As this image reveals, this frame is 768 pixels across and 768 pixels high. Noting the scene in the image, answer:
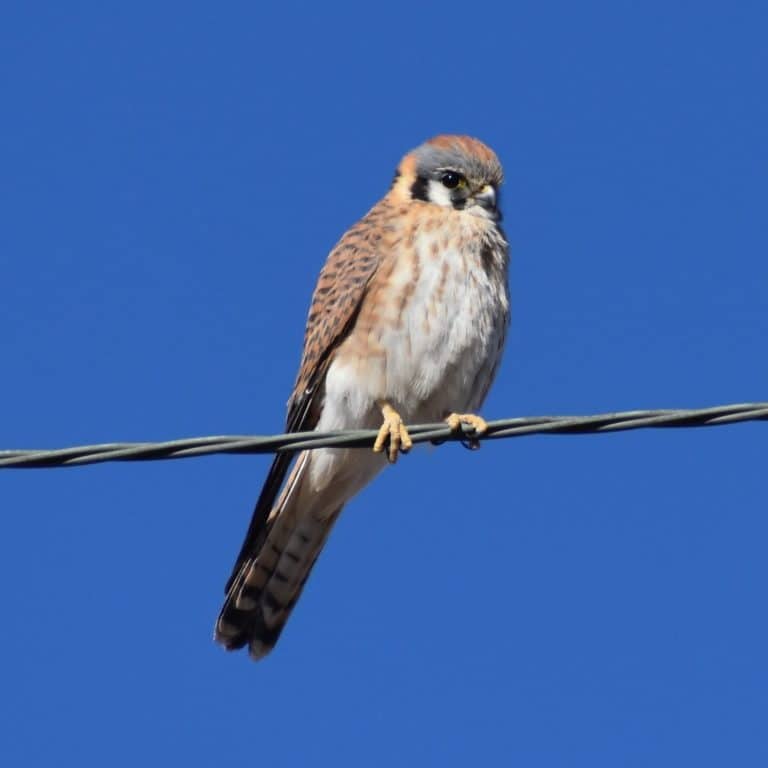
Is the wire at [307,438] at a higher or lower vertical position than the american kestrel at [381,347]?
lower

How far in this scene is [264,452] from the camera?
3.37 meters

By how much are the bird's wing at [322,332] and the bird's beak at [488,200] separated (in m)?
0.36

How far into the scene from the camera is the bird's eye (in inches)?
222

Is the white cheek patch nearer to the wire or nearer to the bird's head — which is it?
the bird's head

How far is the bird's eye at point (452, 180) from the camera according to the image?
18.5ft

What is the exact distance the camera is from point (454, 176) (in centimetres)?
568

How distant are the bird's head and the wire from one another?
2127mm

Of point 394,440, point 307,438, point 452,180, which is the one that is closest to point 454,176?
point 452,180

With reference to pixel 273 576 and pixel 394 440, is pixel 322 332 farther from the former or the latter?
pixel 273 576

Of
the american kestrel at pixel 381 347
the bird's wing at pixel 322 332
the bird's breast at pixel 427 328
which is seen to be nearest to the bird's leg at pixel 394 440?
the american kestrel at pixel 381 347

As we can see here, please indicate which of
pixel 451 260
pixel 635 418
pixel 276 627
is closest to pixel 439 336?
pixel 451 260

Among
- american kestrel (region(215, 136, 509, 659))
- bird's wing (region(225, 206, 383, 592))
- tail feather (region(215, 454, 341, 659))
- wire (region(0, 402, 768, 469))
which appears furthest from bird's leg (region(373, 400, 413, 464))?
wire (region(0, 402, 768, 469))

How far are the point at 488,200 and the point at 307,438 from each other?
231cm

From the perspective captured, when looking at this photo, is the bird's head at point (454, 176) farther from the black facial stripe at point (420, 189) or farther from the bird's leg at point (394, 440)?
the bird's leg at point (394, 440)
